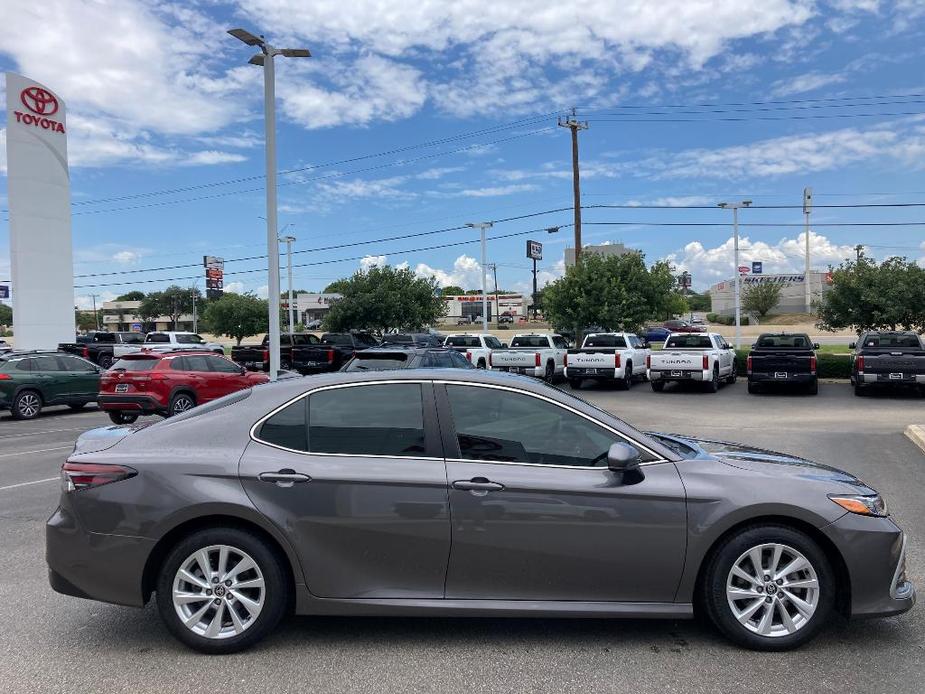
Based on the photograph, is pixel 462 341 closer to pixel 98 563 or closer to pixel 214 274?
pixel 98 563

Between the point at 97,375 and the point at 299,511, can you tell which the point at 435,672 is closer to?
the point at 299,511

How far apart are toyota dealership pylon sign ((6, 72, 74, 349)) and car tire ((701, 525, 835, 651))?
102ft

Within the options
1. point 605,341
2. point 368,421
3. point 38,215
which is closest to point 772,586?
point 368,421

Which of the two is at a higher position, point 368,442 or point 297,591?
point 368,442

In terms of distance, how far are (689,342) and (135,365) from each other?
15.7 metres

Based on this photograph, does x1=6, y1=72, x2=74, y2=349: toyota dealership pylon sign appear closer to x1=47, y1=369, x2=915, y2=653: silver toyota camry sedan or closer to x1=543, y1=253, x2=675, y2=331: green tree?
x1=543, y1=253, x2=675, y2=331: green tree

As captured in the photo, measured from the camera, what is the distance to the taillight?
157 inches

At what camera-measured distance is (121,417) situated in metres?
15.9

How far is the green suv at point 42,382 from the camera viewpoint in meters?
16.9

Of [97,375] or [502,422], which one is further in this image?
[97,375]

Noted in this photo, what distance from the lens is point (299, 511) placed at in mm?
3889

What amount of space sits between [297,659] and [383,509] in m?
0.94

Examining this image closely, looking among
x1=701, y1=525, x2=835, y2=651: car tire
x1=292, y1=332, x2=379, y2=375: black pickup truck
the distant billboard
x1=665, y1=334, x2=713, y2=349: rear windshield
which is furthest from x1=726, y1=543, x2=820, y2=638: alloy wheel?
the distant billboard

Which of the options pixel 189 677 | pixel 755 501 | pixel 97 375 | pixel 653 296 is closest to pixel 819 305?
pixel 653 296
